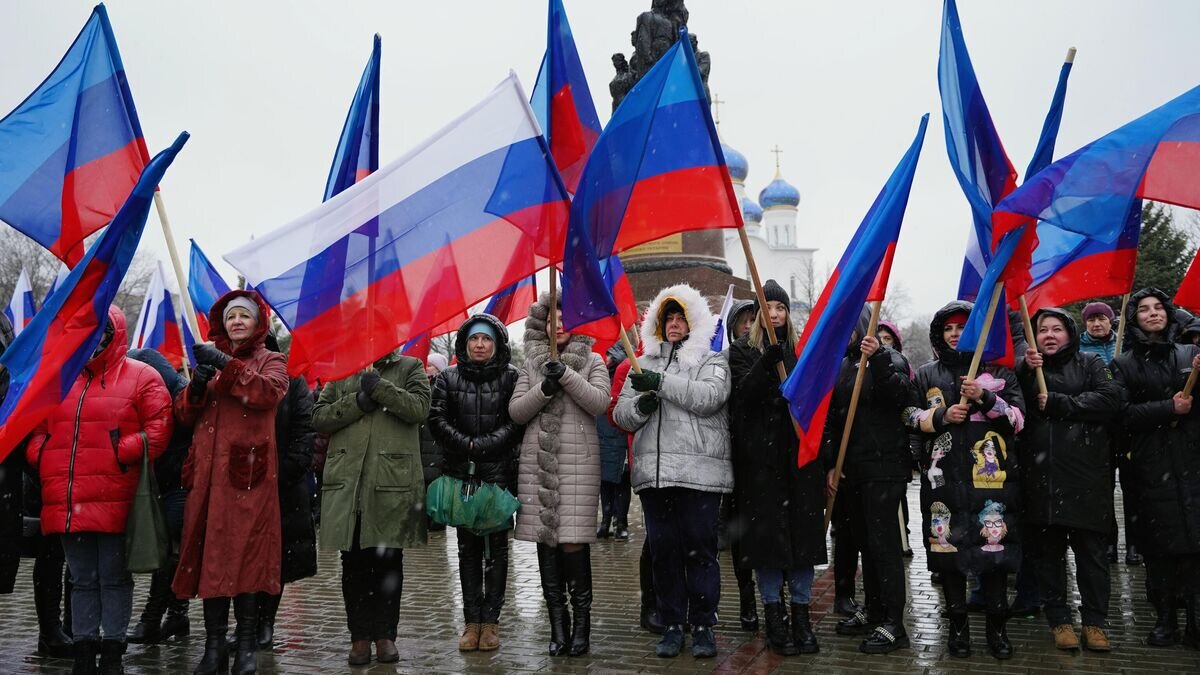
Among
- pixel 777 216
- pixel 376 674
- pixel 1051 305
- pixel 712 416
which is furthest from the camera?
pixel 777 216

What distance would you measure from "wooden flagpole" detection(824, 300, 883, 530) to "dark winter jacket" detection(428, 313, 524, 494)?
6.41 feet

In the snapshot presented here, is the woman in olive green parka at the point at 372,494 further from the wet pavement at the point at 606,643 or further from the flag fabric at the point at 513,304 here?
the flag fabric at the point at 513,304

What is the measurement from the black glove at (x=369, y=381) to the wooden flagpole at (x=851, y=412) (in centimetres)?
278

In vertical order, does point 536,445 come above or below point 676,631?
above

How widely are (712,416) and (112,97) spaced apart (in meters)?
4.20

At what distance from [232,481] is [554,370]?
1894 millimetres

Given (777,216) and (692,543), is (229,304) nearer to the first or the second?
(692,543)

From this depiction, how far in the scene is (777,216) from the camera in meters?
91.6

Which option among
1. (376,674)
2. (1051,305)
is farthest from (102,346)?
(1051,305)

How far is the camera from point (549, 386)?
621 cm

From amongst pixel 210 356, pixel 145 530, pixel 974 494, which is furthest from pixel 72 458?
pixel 974 494

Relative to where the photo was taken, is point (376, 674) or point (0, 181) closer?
point (376, 674)

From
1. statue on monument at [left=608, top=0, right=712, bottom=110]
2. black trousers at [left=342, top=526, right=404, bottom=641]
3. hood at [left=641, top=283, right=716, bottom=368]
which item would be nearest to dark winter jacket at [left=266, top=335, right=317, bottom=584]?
black trousers at [left=342, top=526, right=404, bottom=641]

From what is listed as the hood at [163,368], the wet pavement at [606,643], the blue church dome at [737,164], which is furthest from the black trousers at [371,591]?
the blue church dome at [737,164]
